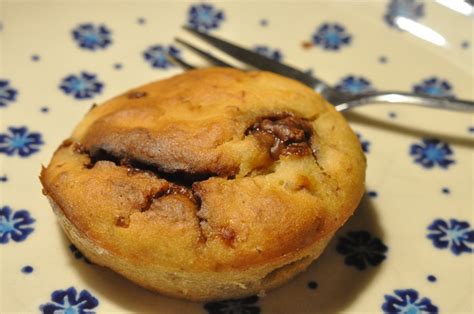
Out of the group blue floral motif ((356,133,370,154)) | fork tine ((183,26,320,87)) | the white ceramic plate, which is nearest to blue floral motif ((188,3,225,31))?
the white ceramic plate

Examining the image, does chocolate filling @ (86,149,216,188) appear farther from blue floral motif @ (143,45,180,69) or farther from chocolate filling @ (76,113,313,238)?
blue floral motif @ (143,45,180,69)

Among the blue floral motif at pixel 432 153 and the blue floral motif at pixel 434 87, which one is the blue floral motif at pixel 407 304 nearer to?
the blue floral motif at pixel 432 153

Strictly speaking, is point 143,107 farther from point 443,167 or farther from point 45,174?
Answer: point 443,167

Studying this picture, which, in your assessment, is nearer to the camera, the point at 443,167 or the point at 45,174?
the point at 45,174

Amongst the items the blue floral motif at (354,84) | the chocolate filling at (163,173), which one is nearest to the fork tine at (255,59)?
the blue floral motif at (354,84)

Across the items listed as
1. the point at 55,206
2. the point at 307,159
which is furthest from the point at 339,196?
the point at 55,206

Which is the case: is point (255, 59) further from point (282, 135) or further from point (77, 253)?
point (77, 253)
